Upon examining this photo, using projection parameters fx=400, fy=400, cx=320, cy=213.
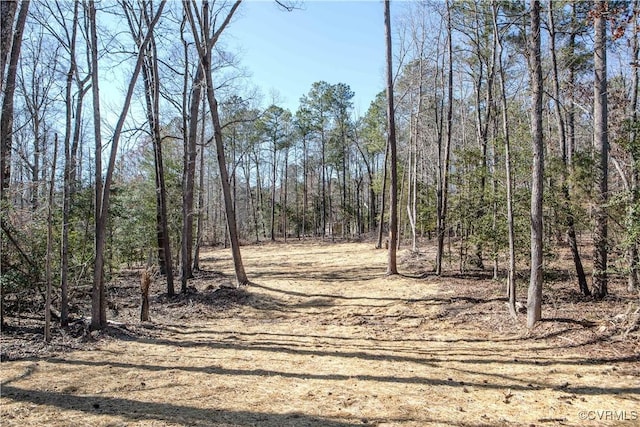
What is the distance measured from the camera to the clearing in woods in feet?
12.3

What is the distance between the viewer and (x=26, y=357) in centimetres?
515

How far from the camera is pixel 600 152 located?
7.63 meters

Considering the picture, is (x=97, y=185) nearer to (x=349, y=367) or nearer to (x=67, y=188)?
(x=67, y=188)

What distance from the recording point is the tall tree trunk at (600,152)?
7.51m

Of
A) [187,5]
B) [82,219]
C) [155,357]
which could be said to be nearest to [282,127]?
[187,5]

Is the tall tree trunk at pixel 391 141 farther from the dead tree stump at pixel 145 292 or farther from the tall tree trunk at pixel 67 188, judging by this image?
the tall tree trunk at pixel 67 188

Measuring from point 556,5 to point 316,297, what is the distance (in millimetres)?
9476

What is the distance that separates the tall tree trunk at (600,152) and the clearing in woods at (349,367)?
60cm

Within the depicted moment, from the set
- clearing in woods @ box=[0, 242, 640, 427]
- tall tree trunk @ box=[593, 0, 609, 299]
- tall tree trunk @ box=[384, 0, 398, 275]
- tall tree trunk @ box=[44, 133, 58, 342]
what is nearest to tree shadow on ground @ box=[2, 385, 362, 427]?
clearing in woods @ box=[0, 242, 640, 427]

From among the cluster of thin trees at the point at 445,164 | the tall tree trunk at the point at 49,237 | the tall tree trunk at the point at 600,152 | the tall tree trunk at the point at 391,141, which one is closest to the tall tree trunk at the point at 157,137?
the cluster of thin trees at the point at 445,164

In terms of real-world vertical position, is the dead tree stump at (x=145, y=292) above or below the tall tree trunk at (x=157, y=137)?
below

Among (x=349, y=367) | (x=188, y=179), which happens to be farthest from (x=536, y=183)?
(x=188, y=179)

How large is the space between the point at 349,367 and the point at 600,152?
638 cm

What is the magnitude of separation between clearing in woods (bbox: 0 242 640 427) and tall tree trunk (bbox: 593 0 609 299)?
1.97 feet
